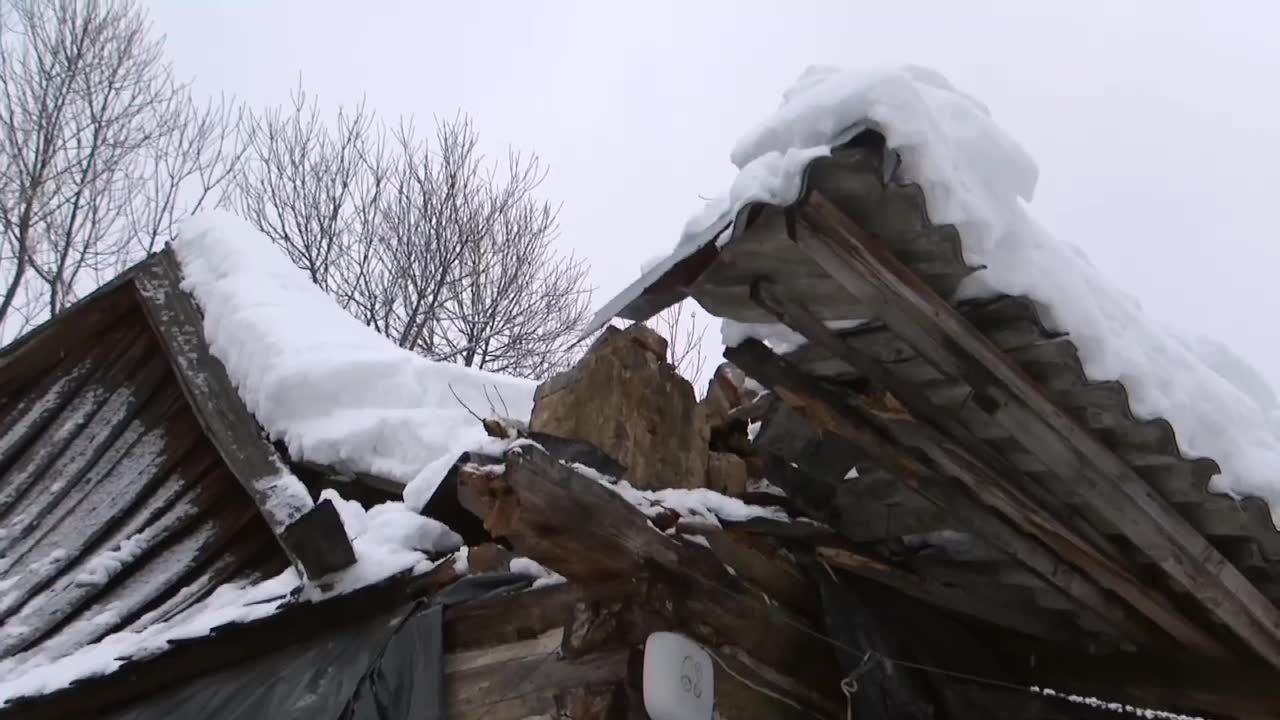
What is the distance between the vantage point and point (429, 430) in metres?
5.12

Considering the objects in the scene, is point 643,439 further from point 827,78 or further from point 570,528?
point 827,78

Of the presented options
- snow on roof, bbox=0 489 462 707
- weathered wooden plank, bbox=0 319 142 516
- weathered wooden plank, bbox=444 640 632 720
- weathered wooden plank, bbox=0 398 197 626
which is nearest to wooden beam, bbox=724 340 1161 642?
weathered wooden plank, bbox=444 640 632 720

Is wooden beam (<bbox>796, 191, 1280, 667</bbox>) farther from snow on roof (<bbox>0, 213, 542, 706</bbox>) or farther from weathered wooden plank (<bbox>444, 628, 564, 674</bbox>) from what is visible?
weathered wooden plank (<bbox>444, 628, 564, 674</bbox>)

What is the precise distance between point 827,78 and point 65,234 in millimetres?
13331

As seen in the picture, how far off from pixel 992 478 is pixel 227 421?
12.3ft

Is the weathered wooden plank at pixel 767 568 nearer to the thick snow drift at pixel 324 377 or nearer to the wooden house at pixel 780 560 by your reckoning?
the wooden house at pixel 780 560

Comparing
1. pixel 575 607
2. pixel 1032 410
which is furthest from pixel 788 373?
pixel 575 607

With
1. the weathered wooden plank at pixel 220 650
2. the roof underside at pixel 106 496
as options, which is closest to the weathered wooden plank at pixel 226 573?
the roof underside at pixel 106 496

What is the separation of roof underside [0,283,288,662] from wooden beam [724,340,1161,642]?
2654 mm

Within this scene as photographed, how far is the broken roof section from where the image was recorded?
243cm

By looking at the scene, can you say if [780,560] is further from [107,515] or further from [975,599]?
[107,515]

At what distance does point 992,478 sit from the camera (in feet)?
10.4

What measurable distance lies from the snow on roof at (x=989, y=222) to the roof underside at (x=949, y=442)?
0.05m

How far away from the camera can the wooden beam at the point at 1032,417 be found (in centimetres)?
249
